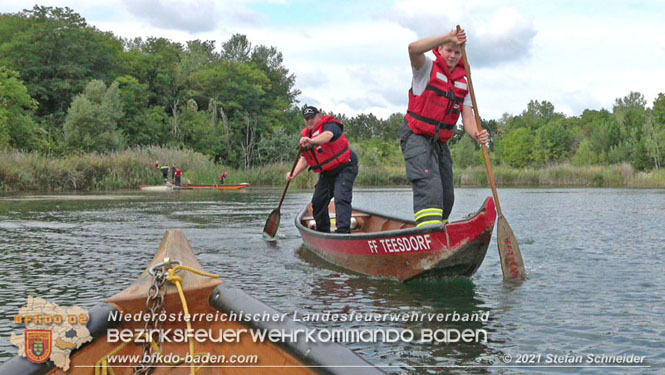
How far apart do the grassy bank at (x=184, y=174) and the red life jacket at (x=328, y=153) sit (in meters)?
21.7

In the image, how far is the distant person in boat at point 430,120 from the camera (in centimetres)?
624

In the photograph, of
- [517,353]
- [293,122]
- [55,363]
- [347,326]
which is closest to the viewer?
[55,363]

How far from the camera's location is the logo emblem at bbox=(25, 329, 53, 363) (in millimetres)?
2639

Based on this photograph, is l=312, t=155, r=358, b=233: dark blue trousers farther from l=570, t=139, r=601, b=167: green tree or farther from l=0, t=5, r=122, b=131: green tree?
l=570, t=139, r=601, b=167: green tree

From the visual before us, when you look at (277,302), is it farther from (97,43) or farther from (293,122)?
(293,122)

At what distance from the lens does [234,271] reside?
7.51 m

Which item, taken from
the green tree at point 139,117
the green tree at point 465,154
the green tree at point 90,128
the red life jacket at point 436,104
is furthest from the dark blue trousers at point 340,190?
the green tree at point 465,154

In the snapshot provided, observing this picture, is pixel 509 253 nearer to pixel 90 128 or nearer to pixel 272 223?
pixel 272 223

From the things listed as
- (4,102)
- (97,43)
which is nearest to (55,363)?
(4,102)

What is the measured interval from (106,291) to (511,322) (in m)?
3.74

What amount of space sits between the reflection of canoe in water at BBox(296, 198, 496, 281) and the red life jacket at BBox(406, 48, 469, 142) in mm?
901

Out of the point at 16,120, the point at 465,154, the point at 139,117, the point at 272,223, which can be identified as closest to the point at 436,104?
the point at 272,223

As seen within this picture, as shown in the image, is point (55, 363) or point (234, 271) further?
point (234, 271)

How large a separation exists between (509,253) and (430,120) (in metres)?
1.58
